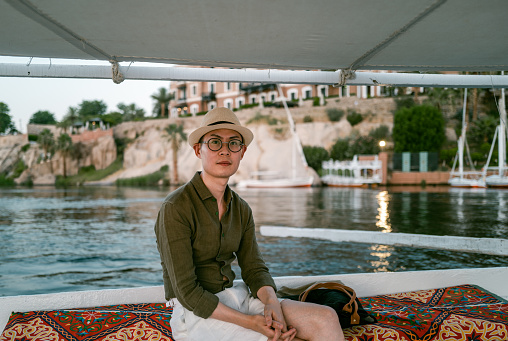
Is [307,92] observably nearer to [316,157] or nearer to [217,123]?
[316,157]

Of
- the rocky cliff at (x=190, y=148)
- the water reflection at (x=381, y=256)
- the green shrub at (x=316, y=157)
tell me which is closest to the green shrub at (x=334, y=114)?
the rocky cliff at (x=190, y=148)

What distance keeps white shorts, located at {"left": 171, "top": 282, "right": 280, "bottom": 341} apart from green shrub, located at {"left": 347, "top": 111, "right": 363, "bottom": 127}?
4165cm

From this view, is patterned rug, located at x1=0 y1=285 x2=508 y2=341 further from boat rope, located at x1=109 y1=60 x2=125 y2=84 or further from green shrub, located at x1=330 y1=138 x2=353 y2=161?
green shrub, located at x1=330 y1=138 x2=353 y2=161

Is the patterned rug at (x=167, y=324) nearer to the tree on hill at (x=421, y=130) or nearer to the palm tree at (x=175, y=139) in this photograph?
the tree on hill at (x=421, y=130)

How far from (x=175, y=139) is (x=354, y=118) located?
18.7 meters

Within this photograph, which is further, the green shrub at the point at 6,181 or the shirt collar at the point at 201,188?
the green shrub at the point at 6,181

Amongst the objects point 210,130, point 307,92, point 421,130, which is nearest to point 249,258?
point 210,130

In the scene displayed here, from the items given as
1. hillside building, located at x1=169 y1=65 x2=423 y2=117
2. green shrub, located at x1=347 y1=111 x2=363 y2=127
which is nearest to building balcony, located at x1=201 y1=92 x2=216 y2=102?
hillside building, located at x1=169 y1=65 x2=423 y2=117

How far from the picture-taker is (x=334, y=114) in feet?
141

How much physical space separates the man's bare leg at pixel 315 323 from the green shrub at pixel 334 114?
1653 inches

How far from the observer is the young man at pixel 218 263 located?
184 cm

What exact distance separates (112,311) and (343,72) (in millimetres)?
2435

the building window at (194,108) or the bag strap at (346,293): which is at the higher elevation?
the building window at (194,108)

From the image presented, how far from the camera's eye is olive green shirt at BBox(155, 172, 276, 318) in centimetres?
183
